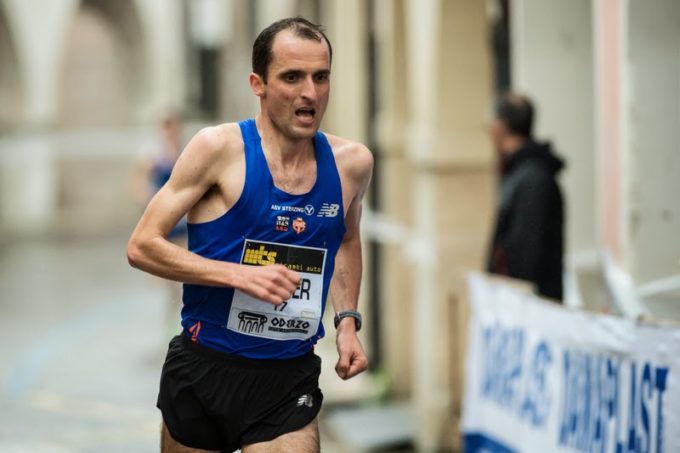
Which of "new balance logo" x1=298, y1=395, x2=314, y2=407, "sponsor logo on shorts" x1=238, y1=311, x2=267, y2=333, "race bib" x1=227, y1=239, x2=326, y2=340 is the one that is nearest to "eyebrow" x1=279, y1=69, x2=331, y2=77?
"race bib" x1=227, y1=239, x2=326, y2=340

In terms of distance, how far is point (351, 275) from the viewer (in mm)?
4117

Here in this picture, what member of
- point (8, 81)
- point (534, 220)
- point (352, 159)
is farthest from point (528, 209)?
point (8, 81)

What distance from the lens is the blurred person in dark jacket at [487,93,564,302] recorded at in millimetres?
6188

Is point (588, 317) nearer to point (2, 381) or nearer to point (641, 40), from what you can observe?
point (641, 40)

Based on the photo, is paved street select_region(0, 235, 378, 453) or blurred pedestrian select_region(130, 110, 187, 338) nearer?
paved street select_region(0, 235, 378, 453)

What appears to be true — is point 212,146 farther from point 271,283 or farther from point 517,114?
point 517,114

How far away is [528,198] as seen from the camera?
6.18 metres

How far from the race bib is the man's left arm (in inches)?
5.5

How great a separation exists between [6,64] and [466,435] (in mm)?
22705

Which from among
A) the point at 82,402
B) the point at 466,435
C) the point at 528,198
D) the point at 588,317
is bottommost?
the point at 82,402

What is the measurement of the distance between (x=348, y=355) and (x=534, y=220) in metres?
2.47

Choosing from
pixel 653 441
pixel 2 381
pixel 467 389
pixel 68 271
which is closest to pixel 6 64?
pixel 68 271

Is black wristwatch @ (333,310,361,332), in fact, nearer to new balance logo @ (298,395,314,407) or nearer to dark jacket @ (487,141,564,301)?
new balance logo @ (298,395,314,407)

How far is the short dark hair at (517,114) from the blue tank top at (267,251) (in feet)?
8.89
